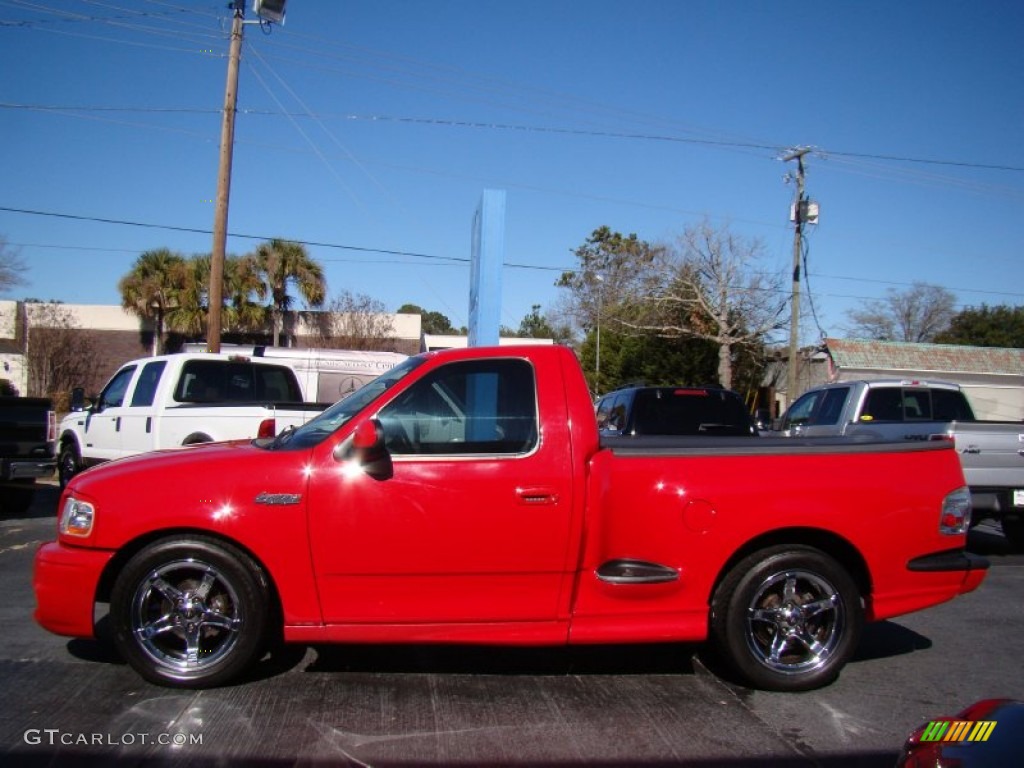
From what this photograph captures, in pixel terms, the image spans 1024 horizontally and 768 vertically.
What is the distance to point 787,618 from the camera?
465 centimetres

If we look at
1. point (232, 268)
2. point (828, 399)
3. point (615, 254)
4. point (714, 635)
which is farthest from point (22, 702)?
point (615, 254)

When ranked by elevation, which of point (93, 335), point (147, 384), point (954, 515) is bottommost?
point (954, 515)

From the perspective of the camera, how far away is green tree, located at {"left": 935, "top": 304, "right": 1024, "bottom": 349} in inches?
2188

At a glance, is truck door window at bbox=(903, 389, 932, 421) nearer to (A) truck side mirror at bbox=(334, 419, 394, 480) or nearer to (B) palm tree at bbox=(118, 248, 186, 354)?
(A) truck side mirror at bbox=(334, 419, 394, 480)

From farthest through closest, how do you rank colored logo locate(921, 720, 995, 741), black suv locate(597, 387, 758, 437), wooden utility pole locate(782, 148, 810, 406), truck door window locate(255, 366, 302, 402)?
1. wooden utility pole locate(782, 148, 810, 406)
2. truck door window locate(255, 366, 302, 402)
3. black suv locate(597, 387, 758, 437)
4. colored logo locate(921, 720, 995, 741)

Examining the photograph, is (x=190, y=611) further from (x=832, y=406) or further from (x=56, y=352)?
(x=56, y=352)

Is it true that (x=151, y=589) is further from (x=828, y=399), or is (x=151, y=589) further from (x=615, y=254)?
(x=615, y=254)

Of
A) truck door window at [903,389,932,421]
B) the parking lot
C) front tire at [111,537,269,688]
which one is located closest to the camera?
the parking lot

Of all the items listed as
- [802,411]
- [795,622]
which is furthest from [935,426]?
[795,622]

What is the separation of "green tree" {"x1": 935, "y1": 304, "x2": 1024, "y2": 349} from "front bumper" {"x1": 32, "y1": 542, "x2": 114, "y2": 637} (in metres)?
60.6

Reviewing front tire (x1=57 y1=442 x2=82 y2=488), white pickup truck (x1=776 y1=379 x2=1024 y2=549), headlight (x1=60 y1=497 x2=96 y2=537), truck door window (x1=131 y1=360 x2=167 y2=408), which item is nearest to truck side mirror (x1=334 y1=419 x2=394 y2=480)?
headlight (x1=60 y1=497 x2=96 y2=537)

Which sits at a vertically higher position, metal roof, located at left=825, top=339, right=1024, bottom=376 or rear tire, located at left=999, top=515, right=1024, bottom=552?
metal roof, located at left=825, top=339, right=1024, bottom=376

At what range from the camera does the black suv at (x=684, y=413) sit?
9.53 meters

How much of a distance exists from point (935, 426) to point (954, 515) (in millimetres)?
4473
